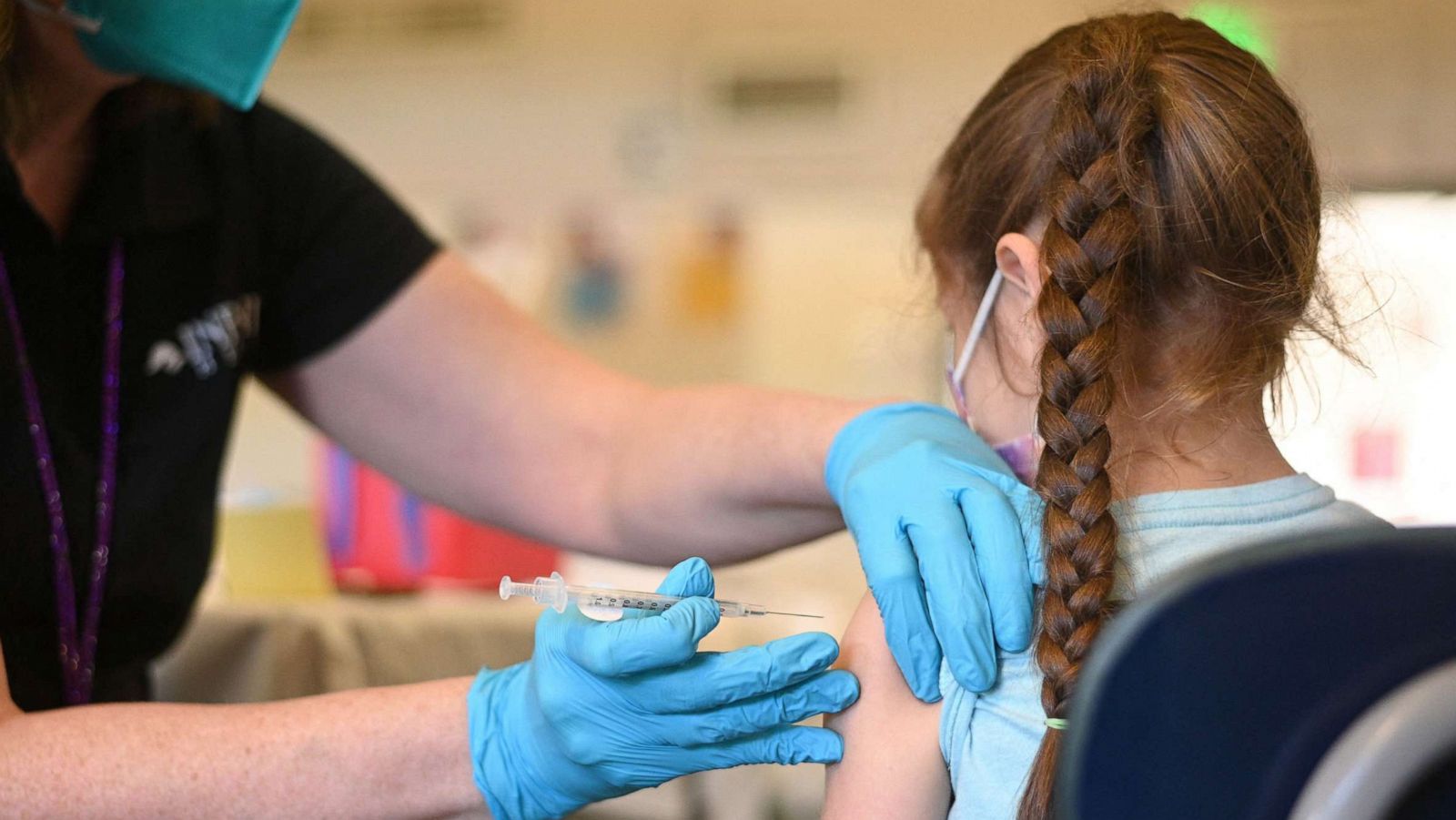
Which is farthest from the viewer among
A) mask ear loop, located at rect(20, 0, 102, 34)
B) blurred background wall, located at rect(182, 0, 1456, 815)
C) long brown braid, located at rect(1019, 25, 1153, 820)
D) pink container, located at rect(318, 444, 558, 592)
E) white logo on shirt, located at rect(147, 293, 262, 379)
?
blurred background wall, located at rect(182, 0, 1456, 815)

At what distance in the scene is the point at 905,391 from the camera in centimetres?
319

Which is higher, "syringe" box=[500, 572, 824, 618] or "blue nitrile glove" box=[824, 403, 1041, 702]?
"blue nitrile glove" box=[824, 403, 1041, 702]

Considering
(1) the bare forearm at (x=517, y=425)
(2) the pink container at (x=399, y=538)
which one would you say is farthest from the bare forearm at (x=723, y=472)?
(2) the pink container at (x=399, y=538)

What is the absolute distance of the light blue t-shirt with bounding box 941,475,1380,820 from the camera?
80 cm

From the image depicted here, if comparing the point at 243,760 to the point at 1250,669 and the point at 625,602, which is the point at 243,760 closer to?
the point at 625,602

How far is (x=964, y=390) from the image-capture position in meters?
1.05

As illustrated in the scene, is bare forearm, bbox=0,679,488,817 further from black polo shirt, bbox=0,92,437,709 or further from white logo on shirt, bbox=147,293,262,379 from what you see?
white logo on shirt, bbox=147,293,262,379

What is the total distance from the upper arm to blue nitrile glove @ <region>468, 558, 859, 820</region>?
0.02 metres

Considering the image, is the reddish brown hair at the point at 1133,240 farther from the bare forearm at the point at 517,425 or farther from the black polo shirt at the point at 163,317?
the black polo shirt at the point at 163,317

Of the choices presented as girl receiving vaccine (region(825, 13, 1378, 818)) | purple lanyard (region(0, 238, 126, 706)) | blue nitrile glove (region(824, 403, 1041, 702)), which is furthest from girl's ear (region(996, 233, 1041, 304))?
purple lanyard (region(0, 238, 126, 706))

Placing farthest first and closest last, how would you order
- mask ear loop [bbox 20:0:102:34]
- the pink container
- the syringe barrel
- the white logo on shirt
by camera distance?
the pink container
the white logo on shirt
mask ear loop [bbox 20:0:102:34]
the syringe barrel

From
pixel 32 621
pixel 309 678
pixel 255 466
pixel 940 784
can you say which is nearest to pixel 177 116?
pixel 32 621

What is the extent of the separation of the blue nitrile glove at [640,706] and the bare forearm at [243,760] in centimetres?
4

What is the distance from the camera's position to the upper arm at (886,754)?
0.85 meters
